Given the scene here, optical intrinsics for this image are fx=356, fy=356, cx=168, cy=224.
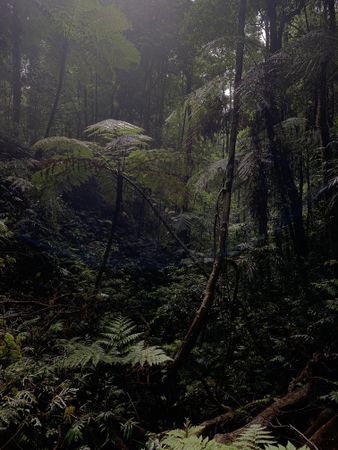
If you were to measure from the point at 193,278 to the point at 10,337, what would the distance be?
3137mm

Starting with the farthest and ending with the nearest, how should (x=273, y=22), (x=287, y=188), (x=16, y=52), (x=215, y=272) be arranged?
1. (x=16, y=52)
2. (x=287, y=188)
3. (x=273, y=22)
4. (x=215, y=272)

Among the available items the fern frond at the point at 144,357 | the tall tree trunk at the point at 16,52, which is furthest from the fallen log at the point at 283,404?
the tall tree trunk at the point at 16,52

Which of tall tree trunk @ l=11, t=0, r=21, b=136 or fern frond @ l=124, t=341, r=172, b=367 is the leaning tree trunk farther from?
tall tree trunk @ l=11, t=0, r=21, b=136

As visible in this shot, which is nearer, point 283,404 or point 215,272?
point 283,404

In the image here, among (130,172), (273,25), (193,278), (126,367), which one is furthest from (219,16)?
(126,367)

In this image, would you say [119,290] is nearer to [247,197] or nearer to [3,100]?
[247,197]

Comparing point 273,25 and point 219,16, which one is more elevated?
point 219,16

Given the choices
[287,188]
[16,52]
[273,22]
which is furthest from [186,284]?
[16,52]

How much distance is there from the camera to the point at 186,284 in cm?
542

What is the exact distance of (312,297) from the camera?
447cm

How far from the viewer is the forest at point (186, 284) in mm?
2406

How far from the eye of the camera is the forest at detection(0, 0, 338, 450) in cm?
241

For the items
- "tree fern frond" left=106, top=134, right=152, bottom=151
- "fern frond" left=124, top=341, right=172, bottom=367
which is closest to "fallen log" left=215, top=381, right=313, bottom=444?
"fern frond" left=124, top=341, right=172, bottom=367

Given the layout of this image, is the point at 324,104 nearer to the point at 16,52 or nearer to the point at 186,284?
the point at 186,284
